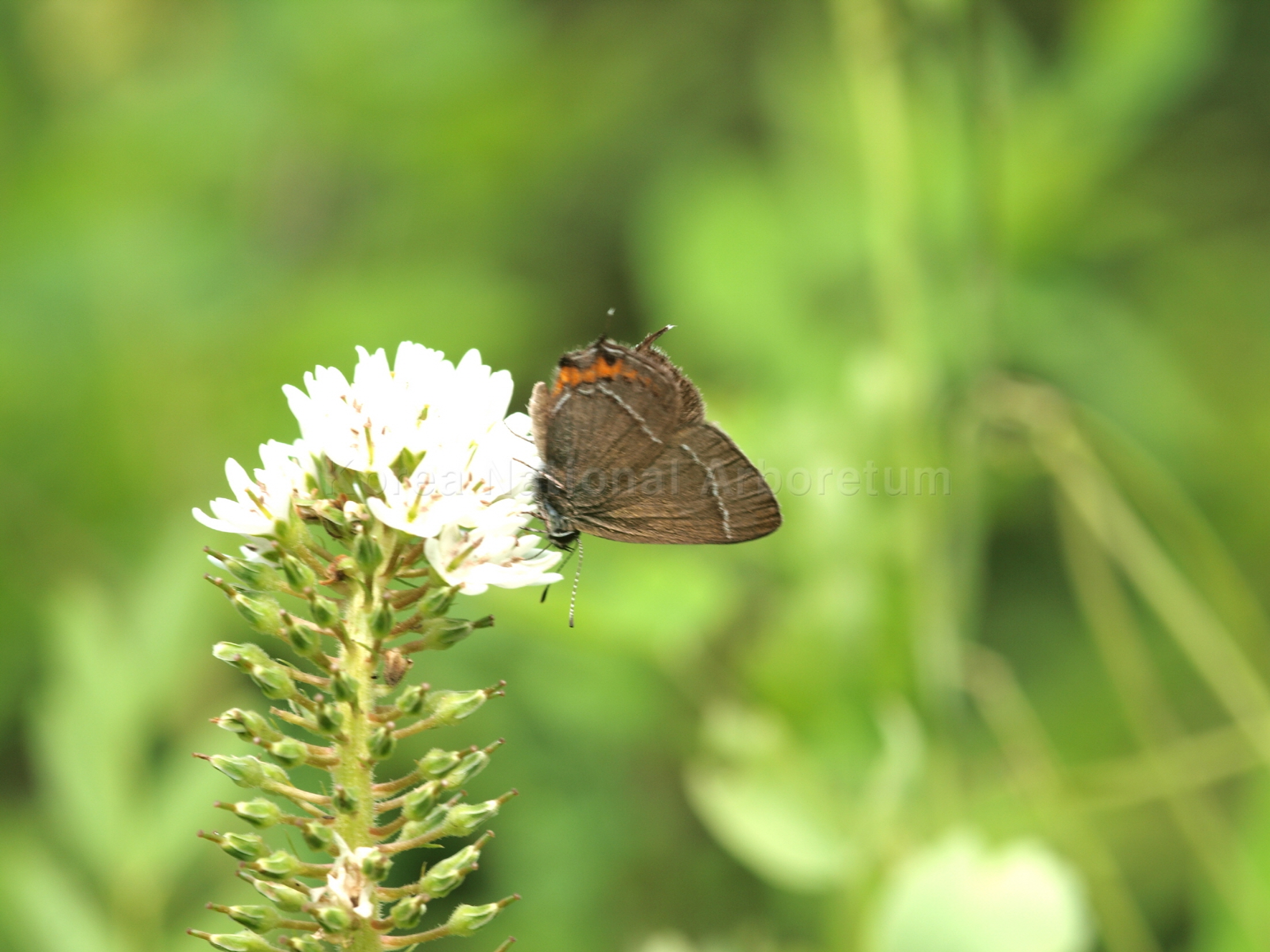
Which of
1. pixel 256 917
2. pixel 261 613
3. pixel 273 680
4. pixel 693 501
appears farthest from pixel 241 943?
pixel 693 501

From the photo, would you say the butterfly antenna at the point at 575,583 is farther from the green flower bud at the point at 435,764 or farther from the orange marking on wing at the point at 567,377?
the green flower bud at the point at 435,764

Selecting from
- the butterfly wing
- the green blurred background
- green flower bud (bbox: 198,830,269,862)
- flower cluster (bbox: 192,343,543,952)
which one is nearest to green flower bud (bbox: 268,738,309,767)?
flower cluster (bbox: 192,343,543,952)

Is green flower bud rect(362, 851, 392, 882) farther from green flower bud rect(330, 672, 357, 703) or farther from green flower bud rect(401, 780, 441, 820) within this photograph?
green flower bud rect(330, 672, 357, 703)

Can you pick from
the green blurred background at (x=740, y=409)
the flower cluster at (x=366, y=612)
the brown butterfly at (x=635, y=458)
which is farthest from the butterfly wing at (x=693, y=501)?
the flower cluster at (x=366, y=612)

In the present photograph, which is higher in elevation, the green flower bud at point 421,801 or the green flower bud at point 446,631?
the green flower bud at point 446,631

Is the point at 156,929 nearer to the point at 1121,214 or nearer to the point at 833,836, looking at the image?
the point at 833,836

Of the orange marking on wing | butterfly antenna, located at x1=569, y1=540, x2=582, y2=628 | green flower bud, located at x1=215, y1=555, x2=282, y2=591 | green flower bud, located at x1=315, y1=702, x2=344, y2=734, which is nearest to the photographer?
green flower bud, located at x1=315, y1=702, x2=344, y2=734
